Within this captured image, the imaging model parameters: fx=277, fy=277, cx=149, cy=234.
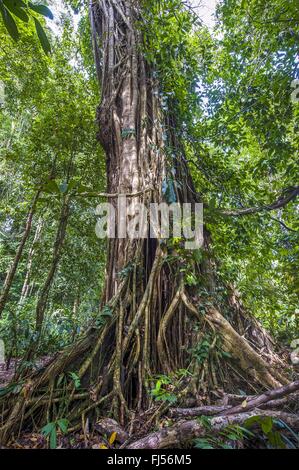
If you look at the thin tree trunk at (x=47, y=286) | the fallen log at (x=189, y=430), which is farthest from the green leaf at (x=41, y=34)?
the fallen log at (x=189, y=430)

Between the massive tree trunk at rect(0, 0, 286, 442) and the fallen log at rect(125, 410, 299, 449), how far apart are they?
329 millimetres

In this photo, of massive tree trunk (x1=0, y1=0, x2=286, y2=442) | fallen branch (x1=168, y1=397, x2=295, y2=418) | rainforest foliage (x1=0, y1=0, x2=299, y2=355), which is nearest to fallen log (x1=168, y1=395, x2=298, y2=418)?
fallen branch (x1=168, y1=397, x2=295, y2=418)

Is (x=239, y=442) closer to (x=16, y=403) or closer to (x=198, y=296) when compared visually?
(x=198, y=296)

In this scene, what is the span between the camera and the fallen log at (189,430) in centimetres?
110

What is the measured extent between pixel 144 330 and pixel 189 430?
0.70 m

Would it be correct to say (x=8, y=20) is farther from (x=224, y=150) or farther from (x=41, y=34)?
(x=224, y=150)

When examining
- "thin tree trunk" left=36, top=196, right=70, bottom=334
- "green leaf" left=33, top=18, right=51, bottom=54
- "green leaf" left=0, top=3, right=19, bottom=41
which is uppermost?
"green leaf" left=0, top=3, right=19, bottom=41

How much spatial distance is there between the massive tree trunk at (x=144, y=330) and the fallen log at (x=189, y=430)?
1.08 feet

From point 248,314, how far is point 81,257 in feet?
7.25

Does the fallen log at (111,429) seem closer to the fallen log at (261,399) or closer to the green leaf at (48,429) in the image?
the green leaf at (48,429)

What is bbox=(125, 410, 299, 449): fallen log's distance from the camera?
1099 mm

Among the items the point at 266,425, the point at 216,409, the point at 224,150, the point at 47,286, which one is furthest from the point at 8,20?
the point at 224,150

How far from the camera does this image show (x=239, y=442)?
108 centimetres

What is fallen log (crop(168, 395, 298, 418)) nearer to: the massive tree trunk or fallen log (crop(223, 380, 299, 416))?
fallen log (crop(223, 380, 299, 416))
